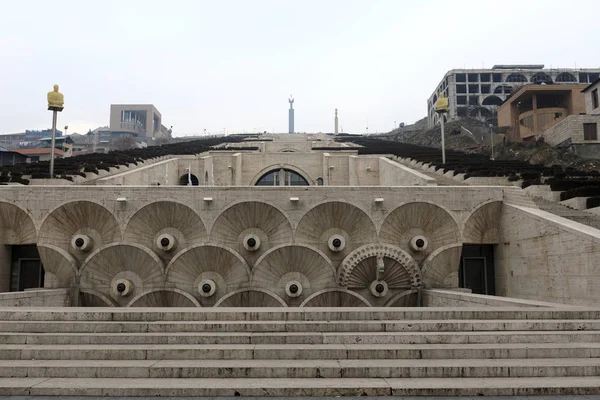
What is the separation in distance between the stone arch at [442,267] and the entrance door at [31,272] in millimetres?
11992

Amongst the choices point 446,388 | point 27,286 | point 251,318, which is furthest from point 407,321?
point 27,286

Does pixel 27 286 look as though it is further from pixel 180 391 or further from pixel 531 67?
pixel 531 67

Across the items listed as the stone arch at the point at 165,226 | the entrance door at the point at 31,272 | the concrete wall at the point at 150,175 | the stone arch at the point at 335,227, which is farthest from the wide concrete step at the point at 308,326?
the concrete wall at the point at 150,175

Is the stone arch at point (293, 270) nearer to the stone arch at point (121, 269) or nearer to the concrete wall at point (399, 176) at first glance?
the stone arch at point (121, 269)

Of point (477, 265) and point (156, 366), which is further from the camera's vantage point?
point (477, 265)

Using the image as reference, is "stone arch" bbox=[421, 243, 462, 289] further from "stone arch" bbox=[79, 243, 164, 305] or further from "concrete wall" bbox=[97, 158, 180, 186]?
"concrete wall" bbox=[97, 158, 180, 186]

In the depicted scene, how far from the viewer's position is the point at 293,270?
1423 cm

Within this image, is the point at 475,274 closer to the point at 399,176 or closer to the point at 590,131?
the point at 399,176

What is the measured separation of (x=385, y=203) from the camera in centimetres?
1460

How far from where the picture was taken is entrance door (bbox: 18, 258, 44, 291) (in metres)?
14.8

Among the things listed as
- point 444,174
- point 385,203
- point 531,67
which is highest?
point 531,67

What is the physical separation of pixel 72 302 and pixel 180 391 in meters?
9.87

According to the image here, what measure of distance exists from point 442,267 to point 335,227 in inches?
138

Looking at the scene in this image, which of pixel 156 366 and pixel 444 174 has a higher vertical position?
pixel 444 174
